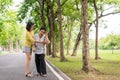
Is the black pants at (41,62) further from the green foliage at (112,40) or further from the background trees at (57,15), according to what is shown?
the green foliage at (112,40)

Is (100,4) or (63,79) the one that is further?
(100,4)

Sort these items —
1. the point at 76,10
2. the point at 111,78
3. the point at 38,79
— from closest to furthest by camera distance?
the point at 38,79 → the point at 111,78 → the point at 76,10

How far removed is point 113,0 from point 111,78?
26945 mm

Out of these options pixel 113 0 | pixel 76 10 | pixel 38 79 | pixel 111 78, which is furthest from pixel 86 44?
pixel 76 10

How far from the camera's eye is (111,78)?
14.6m

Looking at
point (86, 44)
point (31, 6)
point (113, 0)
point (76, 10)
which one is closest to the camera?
point (86, 44)

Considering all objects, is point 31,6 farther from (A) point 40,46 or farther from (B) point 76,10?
(A) point 40,46

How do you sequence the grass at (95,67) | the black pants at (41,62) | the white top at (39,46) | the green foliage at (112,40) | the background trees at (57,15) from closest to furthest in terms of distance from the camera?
the white top at (39,46), the black pants at (41,62), the grass at (95,67), the background trees at (57,15), the green foliage at (112,40)

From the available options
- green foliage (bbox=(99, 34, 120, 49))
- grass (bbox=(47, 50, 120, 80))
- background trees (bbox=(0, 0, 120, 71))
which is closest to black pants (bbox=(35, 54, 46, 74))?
grass (bbox=(47, 50, 120, 80))

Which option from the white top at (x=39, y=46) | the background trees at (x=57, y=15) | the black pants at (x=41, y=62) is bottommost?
the black pants at (x=41, y=62)

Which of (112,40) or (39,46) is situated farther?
(112,40)

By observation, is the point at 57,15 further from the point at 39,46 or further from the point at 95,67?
the point at 39,46

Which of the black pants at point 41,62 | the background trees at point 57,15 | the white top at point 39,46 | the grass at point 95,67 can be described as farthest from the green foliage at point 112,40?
the white top at point 39,46

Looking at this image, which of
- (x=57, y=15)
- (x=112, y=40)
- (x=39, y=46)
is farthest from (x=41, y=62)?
(x=112, y=40)
